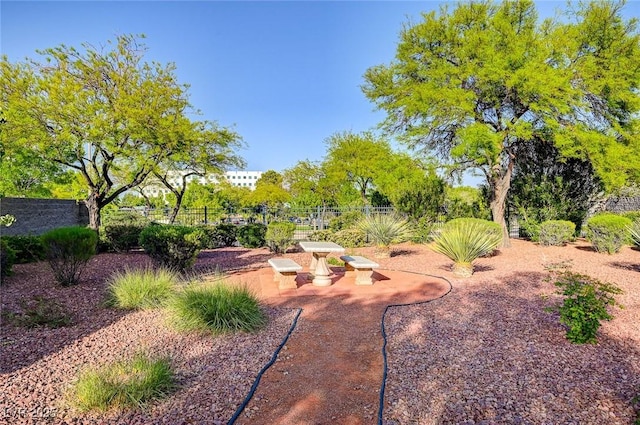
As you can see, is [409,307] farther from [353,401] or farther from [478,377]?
[353,401]

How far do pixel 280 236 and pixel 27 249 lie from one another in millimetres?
6732

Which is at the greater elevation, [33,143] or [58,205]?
[33,143]

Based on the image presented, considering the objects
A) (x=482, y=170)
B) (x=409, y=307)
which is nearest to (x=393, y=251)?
(x=482, y=170)

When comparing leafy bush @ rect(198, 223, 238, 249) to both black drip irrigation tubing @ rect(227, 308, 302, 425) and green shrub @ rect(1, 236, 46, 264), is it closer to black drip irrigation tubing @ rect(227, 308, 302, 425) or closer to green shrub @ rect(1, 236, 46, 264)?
green shrub @ rect(1, 236, 46, 264)

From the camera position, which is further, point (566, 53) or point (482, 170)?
point (482, 170)

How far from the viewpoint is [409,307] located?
619 cm

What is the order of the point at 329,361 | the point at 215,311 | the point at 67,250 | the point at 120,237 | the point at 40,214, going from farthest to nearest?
the point at 40,214, the point at 120,237, the point at 67,250, the point at 215,311, the point at 329,361

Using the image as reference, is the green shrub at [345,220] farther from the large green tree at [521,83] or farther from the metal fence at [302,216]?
the large green tree at [521,83]

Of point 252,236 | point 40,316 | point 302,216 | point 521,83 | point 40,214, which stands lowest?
point 40,316

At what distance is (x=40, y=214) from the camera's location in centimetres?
1346

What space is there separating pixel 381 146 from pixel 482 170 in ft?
42.4

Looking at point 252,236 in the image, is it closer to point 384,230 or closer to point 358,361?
point 384,230

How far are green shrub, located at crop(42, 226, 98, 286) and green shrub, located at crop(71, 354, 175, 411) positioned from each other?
13.1ft

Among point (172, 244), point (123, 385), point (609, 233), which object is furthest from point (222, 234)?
point (609, 233)
